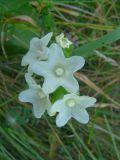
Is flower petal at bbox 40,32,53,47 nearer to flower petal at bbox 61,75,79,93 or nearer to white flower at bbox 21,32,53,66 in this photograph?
white flower at bbox 21,32,53,66

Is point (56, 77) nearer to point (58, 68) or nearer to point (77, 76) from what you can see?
point (58, 68)

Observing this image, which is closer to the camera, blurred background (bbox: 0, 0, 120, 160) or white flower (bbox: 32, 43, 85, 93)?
white flower (bbox: 32, 43, 85, 93)

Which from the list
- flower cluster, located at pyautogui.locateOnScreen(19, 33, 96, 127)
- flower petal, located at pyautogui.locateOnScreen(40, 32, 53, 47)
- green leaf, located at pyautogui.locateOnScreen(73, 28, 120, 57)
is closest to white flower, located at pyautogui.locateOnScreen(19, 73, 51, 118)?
flower cluster, located at pyautogui.locateOnScreen(19, 33, 96, 127)

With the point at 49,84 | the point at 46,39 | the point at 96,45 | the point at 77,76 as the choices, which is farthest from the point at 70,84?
the point at 77,76

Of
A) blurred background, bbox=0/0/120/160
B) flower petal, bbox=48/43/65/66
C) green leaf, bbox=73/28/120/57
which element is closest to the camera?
flower petal, bbox=48/43/65/66

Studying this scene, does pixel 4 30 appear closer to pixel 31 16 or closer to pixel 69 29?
pixel 31 16

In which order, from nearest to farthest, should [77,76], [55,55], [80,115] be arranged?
[55,55] < [80,115] < [77,76]

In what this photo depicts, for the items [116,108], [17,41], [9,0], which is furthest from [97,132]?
[9,0]

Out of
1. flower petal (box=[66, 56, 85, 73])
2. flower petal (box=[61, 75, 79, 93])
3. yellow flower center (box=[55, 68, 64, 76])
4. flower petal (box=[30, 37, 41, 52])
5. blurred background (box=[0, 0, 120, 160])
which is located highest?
flower petal (box=[30, 37, 41, 52])
